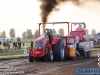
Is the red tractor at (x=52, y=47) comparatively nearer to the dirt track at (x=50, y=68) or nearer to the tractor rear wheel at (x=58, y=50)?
the tractor rear wheel at (x=58, y=50)

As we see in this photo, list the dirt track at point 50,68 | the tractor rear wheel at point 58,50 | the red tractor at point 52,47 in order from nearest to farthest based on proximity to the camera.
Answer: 1. the dirt track at point 50,68
2. the red tractor at point 52,47
3. the tractor rear wheel at point 58,50

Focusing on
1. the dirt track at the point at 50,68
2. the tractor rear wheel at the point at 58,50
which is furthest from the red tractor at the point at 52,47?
the dirt track at the point at 50,68

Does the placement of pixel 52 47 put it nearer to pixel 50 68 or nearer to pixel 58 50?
pixel 58 50

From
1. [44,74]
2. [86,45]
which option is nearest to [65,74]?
[44,74]

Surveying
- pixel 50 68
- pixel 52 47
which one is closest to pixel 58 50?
pixel 52 47

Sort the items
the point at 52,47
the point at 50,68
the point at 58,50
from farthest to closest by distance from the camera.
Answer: the point at 52,47 → the point at 58,50 → the point at 50,68

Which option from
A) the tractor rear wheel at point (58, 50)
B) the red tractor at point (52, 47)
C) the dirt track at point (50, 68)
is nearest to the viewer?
the dirt track at point (50, 68)

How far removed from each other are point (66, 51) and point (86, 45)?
3.40 meters

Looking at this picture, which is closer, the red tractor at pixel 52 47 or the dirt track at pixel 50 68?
the dirt track at pixel 50 68

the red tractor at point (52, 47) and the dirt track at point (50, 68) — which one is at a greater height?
the red tractor at point (52, 47)

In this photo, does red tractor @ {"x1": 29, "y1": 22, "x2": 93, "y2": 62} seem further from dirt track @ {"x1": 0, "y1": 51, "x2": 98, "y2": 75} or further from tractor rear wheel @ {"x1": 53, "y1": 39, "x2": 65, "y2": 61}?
dirt track @ {"x1": 0, "y1": 51, "x2": 98, "y2": 75}

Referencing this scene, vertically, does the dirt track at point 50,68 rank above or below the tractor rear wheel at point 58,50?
below

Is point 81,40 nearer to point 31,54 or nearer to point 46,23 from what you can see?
point 46,23

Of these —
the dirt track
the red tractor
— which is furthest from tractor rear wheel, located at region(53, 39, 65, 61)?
the dirt track
